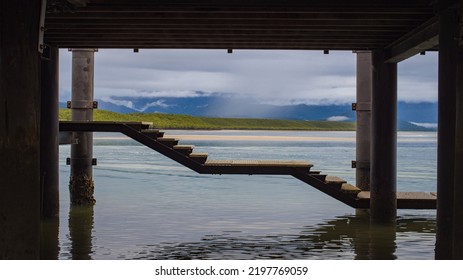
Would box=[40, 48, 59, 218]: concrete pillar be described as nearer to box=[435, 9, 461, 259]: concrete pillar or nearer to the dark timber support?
box=[435, 9, 461, 259]: concrete pillar

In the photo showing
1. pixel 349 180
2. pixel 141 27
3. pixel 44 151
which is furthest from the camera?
pixel 349 180

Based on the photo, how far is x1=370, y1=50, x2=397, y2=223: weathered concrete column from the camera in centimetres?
2181

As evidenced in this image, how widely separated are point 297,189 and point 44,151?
76.8 feet

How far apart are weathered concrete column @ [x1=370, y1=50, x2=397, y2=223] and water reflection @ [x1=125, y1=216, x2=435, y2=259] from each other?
1.92ft

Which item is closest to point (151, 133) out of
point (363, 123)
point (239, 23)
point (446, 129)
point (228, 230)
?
point (228, 230)

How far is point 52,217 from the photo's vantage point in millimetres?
22625

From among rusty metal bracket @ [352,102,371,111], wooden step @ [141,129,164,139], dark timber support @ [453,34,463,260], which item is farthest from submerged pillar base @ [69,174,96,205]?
dark timber support @ [453,34,463,260]

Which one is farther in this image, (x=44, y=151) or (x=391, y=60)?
(x=44, y=151)

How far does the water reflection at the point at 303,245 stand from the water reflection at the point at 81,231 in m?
1.10

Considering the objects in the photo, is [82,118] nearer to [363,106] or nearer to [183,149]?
[183,149]

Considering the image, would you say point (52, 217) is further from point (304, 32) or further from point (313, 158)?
point (313, 158)

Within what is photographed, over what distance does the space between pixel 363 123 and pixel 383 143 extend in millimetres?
3841

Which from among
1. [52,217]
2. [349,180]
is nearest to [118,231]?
[52,217]

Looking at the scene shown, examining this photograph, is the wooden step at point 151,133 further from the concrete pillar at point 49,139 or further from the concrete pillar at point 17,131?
the concrete pillar at point 17,131
